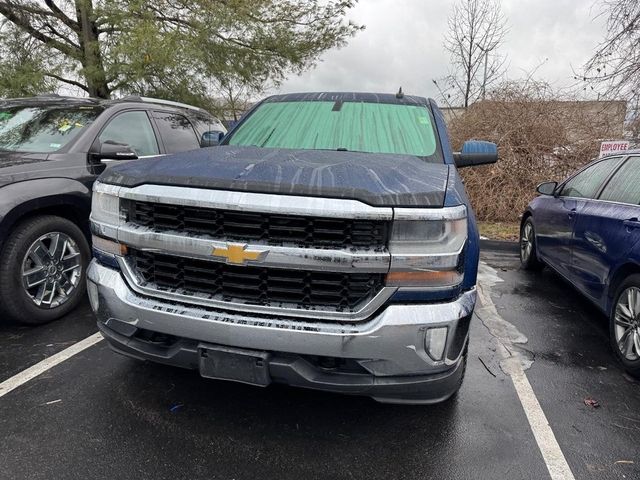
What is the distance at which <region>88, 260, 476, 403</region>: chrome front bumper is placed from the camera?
6.54 feet

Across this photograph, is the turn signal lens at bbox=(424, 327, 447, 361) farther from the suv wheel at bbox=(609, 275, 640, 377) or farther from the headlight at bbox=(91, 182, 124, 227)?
the suv wheel at bbox=(609, 275, 640, 377)

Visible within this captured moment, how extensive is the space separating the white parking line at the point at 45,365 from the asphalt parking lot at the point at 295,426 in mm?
47

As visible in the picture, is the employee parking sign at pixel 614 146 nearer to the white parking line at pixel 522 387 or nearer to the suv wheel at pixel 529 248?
the suv wheel at pixel 529 248

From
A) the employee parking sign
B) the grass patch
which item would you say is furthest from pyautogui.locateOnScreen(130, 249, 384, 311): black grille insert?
Result: the employee parking sign

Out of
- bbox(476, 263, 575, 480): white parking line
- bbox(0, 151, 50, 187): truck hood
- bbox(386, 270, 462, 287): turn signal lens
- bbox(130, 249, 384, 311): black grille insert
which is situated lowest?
bbox(476, 263, 575, 480): white parking line

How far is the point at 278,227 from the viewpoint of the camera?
81.1 inches

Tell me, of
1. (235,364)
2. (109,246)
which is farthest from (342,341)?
(109,246)

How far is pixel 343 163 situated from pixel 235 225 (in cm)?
77

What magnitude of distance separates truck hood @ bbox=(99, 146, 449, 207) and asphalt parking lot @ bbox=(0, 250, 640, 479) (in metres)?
1.32

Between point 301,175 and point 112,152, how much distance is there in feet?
8.42

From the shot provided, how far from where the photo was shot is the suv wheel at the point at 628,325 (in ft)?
10.6

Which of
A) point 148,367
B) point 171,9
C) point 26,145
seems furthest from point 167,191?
point 171,9

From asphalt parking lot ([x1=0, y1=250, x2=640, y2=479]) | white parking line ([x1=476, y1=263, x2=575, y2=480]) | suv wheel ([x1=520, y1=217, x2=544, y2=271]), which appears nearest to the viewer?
asphalt parking lot ([x1=0, y1=250, x2=640, y2=479])

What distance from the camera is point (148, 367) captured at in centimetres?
304
